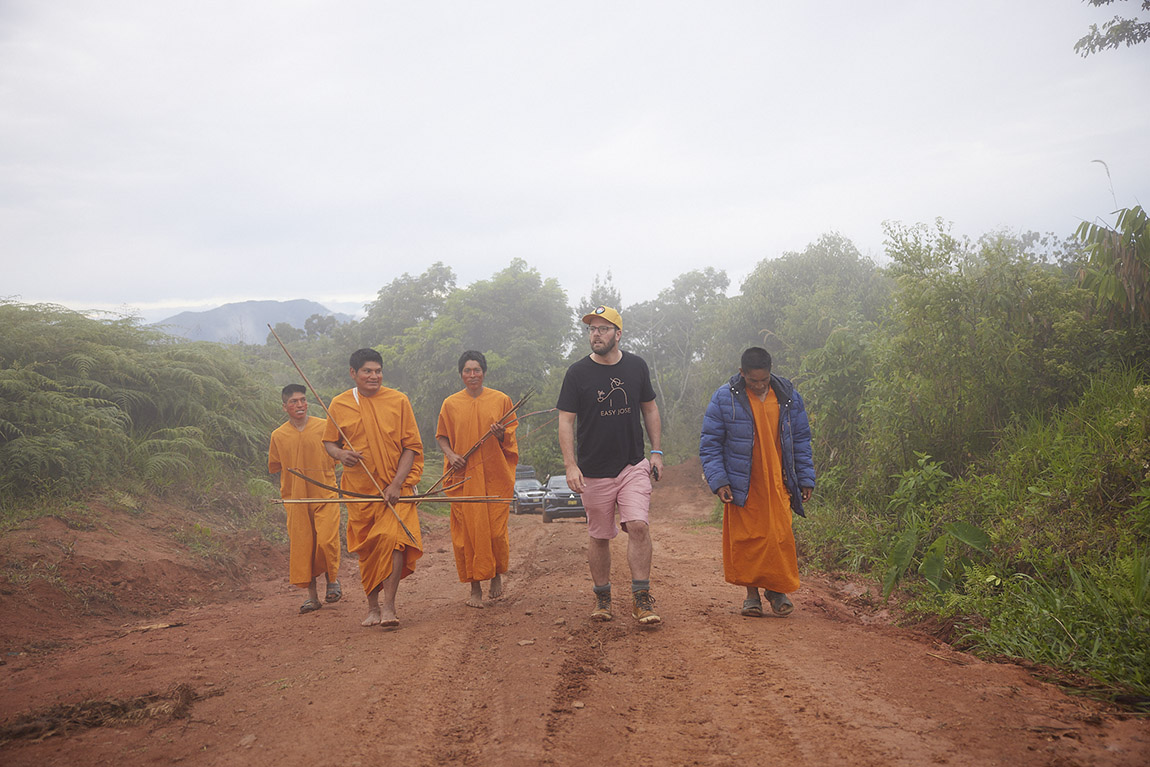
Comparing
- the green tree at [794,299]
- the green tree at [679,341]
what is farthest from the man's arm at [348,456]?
the green tree at [679,341]

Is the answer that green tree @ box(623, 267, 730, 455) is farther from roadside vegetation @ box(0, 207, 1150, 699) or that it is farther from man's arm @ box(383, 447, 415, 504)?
man's arm @ box(383, 447, 415, 504)

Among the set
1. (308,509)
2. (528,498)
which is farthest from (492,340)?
(308,509)

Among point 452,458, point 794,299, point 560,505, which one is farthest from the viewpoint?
point 794,299

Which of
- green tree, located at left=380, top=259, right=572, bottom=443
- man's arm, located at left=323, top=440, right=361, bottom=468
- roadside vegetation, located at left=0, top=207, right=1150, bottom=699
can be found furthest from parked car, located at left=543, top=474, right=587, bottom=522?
green tree, located at left=380, top=259, right=572, bottom=443

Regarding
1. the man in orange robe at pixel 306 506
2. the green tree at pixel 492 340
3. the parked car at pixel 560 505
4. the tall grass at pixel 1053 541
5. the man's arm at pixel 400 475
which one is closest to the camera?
the tall grass at pixel 1053 541

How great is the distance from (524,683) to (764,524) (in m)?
2.22

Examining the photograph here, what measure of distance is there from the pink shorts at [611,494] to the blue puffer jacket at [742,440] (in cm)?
49

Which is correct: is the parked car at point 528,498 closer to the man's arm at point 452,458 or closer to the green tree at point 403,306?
the man's arm at point 452,458

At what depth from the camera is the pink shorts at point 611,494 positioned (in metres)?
5.30

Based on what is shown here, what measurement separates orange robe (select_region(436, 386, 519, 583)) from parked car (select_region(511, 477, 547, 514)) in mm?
14179

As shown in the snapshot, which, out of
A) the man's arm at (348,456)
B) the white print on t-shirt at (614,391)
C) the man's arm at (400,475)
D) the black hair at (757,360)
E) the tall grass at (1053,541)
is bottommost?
the tall grass at (1053,541)

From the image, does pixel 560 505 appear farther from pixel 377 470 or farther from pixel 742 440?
pixel 742 440

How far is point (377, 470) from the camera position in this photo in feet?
20.1

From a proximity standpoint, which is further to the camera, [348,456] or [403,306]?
[403,306]
